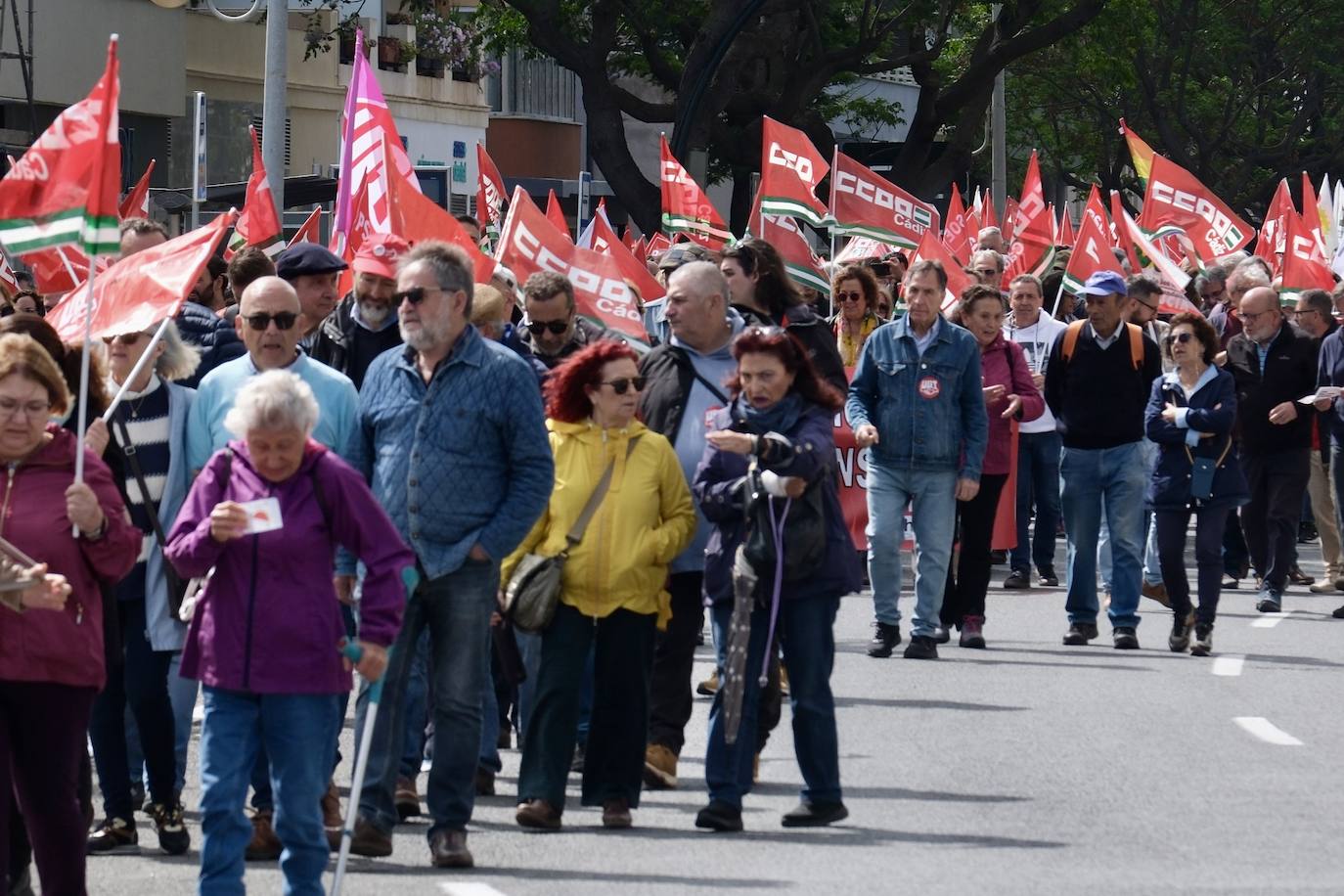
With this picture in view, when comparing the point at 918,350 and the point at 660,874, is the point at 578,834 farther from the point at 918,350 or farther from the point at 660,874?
the point at 918,350

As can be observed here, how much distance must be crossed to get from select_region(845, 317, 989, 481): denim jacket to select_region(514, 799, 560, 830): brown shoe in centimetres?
456

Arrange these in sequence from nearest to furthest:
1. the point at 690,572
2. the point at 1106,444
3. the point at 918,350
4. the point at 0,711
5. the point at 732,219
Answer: the point at 0,711, the point at 690,572, the point at 918,350, the point at 1106,444, the point at 732,219

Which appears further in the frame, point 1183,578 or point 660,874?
point 1183,578

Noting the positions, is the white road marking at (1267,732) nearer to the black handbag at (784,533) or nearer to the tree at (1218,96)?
the black handbag at (784,533)

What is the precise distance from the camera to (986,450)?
46.7ft

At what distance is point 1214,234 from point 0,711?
1794cm

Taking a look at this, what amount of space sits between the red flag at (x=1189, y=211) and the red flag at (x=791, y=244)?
20.7 feet

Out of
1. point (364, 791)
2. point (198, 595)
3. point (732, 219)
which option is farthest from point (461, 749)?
point (732, 219)

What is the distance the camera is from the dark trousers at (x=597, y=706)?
28.5ft

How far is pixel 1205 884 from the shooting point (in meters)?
7.81

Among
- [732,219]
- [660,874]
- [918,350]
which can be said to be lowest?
[660,874]

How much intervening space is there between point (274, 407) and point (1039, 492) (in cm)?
1081

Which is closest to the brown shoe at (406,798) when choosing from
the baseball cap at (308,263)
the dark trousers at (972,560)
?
the baseball cap at (308,263)

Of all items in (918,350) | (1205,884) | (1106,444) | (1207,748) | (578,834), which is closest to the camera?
(1205,884)
